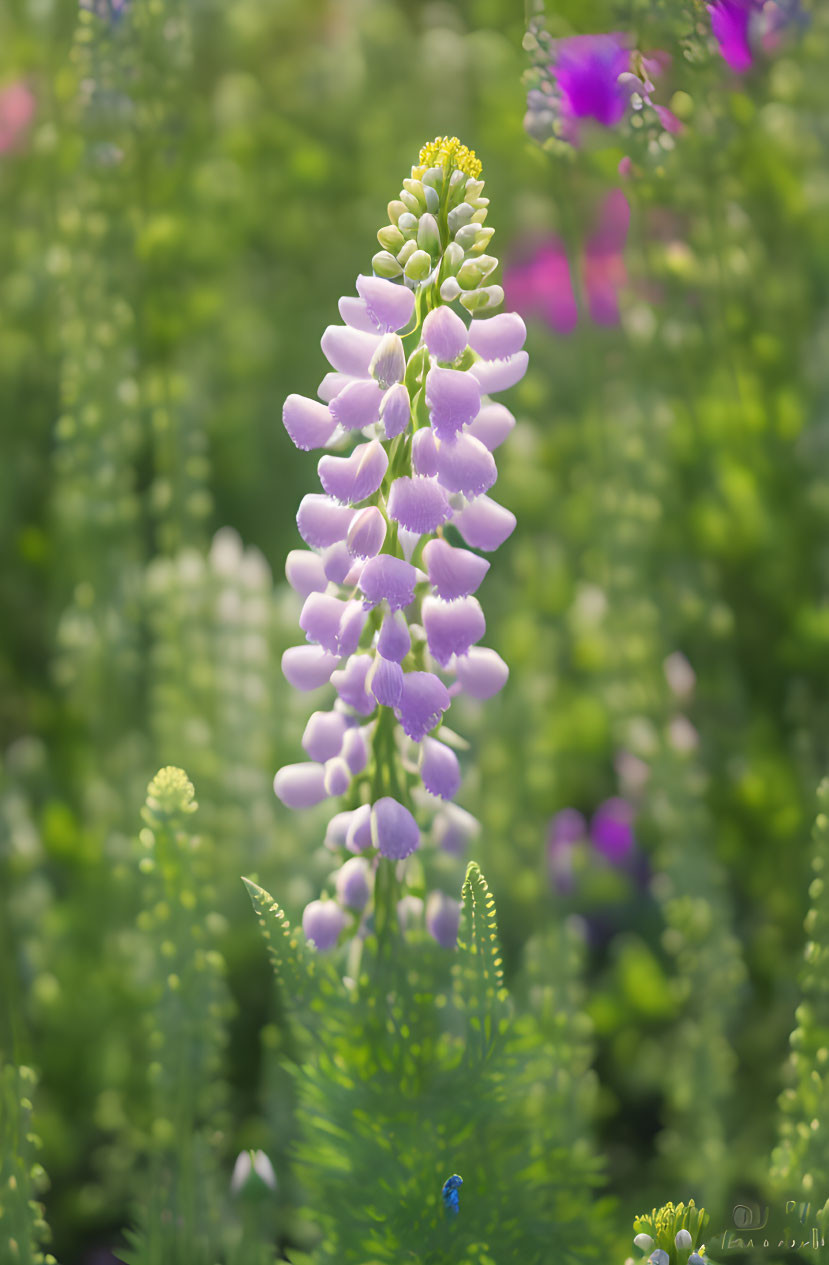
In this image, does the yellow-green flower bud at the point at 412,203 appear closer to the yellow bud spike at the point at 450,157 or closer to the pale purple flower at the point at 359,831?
the yellow bud spike at the point at 450,157

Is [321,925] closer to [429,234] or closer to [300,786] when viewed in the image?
[300,786]

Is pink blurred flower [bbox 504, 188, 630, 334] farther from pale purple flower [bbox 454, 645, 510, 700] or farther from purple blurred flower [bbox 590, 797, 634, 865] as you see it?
pale purple flower [bbox 454, 645, 510, 700]

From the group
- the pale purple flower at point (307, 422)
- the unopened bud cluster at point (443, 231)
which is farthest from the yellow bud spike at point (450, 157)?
the pale purple flower at point (307, 422)

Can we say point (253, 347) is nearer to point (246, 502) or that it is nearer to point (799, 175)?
point (246, 502)

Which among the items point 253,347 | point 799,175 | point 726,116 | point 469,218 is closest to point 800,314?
point 799,175

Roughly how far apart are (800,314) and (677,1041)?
2.37 ft

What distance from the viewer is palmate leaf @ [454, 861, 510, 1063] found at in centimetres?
51

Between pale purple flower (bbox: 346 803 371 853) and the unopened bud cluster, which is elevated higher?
the unopened bud cluster

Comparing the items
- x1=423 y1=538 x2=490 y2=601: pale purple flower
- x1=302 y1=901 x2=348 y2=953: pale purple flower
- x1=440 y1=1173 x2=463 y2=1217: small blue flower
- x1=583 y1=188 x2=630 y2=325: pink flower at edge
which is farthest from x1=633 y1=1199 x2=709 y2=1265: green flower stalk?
x1=583 y1=188 x2=630 y2=325: pink flower at edge

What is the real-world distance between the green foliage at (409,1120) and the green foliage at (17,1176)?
14cm

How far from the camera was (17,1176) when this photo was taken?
56cm

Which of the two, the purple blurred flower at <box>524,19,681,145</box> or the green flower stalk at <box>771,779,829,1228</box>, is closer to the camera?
the green flower stalk at <box>771,779,829,1228</box>

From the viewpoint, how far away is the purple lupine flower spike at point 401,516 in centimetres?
49

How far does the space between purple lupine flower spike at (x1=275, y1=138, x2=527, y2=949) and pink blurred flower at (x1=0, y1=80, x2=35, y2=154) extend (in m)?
0.97
